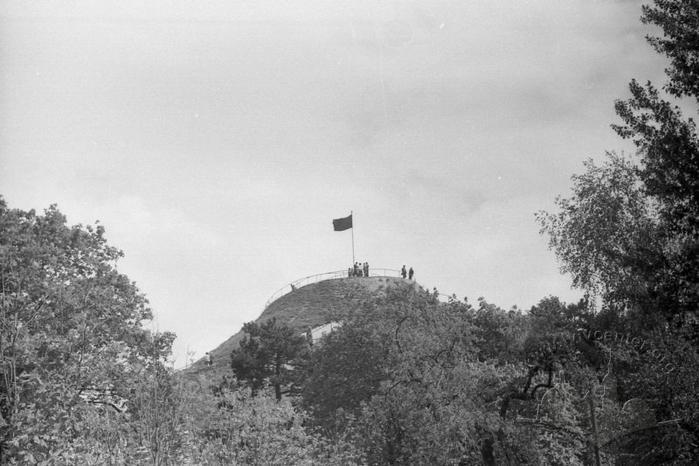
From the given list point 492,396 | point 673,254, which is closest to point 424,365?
point 492,396

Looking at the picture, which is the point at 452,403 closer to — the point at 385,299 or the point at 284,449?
the point at 284,449

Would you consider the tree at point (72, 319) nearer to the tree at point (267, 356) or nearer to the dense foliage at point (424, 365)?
the dense foliage at point (424, 365)

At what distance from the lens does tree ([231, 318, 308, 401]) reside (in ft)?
186

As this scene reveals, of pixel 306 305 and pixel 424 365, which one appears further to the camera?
pixel 306 305

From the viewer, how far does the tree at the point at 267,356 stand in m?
56.8

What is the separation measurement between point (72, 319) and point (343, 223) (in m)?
58.9

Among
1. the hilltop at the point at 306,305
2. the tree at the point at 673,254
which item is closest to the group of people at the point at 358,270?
the hilltop at the point at 306,305

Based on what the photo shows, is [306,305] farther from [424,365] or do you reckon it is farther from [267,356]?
[424,365]

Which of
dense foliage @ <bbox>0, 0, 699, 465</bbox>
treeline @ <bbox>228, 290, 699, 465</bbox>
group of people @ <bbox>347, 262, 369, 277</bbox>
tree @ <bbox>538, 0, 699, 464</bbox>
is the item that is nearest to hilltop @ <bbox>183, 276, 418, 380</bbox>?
group of people @ <bbox>347, 262, 369, 277</bbox>

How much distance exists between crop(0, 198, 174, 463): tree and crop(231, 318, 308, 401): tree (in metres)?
25.9

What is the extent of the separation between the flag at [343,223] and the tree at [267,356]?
26225 millimetres

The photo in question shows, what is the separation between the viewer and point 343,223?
277 ft

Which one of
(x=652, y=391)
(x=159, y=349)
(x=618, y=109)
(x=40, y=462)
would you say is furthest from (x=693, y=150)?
(x=159, y=349)

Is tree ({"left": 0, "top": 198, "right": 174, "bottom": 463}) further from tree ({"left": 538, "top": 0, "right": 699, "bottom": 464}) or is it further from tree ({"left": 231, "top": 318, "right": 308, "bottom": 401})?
tree ({"left": 231, "top": 318, "right": 308, "bottom": 401})
